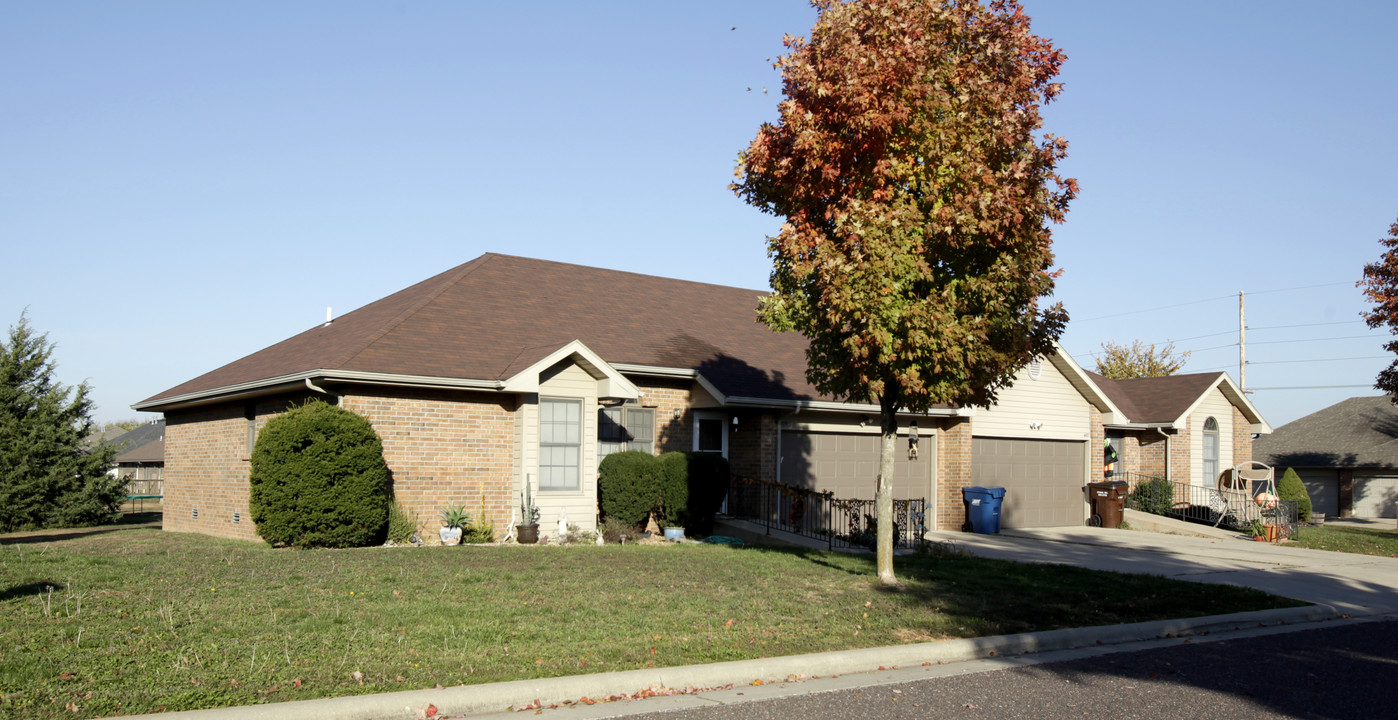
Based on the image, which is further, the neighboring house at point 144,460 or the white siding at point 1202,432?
the neighboring house at point 144,460

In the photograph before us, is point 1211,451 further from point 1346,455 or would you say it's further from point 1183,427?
point 1346,455

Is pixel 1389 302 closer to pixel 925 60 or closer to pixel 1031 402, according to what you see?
pixel 1031 402

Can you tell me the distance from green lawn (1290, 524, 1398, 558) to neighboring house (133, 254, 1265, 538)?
5.15 m

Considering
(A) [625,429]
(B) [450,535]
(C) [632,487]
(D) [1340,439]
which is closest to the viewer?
(B) [450,535]

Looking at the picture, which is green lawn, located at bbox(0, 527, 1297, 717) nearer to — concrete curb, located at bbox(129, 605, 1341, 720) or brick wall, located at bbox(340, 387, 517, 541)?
concrete curb, located at bbox(129, 605, 1341, 720)

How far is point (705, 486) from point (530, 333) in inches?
176

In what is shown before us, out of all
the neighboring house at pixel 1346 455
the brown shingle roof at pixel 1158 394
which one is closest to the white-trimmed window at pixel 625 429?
the brown shingle roof at pixel 1158 394

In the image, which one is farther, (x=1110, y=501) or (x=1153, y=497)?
(x=1153, y=497)

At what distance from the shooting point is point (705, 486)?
18500 mm

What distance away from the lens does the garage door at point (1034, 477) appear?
24578 mm

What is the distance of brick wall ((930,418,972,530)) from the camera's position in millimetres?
23125

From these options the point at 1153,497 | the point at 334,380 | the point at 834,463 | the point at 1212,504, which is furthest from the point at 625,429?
the point at 1212,504

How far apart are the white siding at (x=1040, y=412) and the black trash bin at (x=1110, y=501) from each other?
1.38 meters

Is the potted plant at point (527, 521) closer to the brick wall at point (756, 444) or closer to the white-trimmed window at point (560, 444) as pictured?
the white-trimmed window at point (560, 444)
